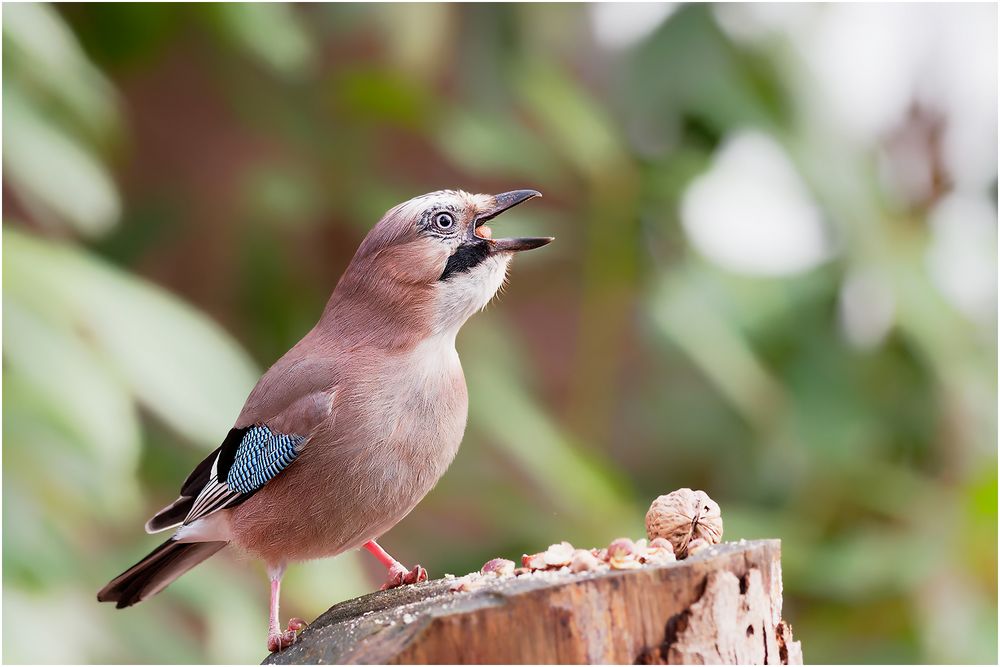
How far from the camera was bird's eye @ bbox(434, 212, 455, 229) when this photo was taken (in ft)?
9.73

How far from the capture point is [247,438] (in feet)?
9.67

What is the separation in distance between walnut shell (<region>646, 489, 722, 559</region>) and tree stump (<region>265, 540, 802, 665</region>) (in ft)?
0.74

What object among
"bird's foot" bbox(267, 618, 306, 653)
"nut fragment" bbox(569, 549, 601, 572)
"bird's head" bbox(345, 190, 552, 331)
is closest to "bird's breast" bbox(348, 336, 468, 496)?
"bird's head" bbox(345, 190, 552, 331)

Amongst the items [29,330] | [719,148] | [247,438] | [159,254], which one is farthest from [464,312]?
[159,254]

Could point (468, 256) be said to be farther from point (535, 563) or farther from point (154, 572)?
point (154, 572)

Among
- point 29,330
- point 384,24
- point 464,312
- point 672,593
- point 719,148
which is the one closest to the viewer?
point 672,593

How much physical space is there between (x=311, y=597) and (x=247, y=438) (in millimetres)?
1462

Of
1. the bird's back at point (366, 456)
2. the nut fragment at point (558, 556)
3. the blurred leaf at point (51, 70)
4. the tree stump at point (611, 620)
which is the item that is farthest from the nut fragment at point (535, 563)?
the blurred leaf at point (51, 70)

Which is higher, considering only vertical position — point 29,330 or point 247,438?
point 29,330

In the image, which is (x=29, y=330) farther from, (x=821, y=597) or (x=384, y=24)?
(x=821, y=597)

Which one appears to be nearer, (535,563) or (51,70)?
(535,563)

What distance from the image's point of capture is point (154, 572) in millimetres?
3160

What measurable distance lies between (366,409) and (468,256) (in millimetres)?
470

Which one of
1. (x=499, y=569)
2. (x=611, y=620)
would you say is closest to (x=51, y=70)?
(x=499, y=569)
